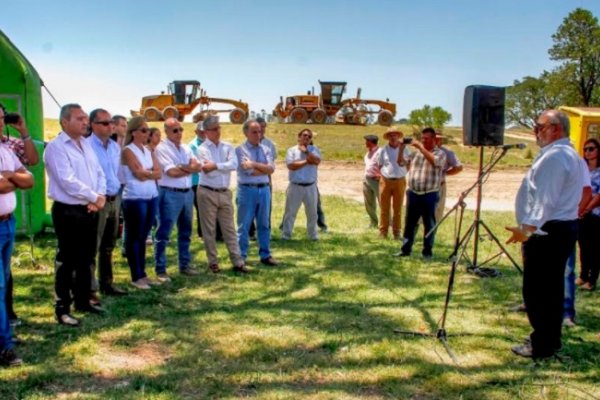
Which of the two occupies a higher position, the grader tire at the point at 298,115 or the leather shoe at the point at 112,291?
the grader tire at the point at 298,115

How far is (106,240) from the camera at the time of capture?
5.80m

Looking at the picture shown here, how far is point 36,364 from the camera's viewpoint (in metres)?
4.13

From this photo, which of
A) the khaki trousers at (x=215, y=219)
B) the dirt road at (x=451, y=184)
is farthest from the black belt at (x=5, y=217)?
the dirt road at (x=451, y=184)

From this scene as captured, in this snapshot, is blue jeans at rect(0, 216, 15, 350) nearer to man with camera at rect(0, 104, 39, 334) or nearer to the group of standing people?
man with camera at rect(0, 104, 39, 334)

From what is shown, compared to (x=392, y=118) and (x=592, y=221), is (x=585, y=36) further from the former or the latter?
(x=592, y=221)

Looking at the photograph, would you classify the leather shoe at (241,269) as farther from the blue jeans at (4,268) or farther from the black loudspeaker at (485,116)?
the blue jeans at (4,268)

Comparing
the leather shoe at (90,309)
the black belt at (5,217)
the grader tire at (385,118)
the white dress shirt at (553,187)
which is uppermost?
the grader tire at (385,118)

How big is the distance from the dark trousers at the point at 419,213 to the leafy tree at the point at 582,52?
3778 centimetres

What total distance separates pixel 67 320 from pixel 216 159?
2501mm

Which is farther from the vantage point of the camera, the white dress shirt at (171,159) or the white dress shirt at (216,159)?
the white dress shirt at (216,159)

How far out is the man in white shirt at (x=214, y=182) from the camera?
267 inches

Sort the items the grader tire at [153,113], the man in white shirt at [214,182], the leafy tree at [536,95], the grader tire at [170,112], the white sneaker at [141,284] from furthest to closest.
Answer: the leafy tree at [536,95], the grader tire at [153,113], the grader tire at [170,112], the man in white shirt at [214,182], the white sneaker at [141,284]

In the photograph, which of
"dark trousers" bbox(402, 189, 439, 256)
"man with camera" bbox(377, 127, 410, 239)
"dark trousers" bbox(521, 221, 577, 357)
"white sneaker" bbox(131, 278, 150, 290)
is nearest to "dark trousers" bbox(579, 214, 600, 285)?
"dark trousers" bbox(402, 189, 439, 256)

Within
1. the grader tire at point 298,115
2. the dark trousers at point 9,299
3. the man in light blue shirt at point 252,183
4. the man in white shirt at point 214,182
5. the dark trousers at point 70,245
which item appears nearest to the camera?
the dark trousers at point 9,299
